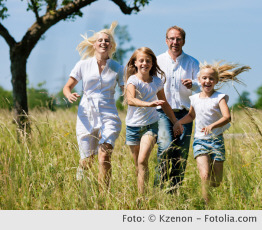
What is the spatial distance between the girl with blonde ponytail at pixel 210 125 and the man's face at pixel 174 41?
59 centimetres

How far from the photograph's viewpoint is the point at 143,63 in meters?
4.39

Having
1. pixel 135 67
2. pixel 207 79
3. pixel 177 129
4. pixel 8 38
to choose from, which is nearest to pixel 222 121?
pixel 207 79

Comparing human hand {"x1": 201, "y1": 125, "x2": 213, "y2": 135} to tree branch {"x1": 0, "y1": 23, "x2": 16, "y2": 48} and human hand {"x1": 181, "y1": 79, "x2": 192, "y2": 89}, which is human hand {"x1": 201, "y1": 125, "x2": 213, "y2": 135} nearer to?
human hand {"x1": 181, "y1": 79, "x2": 192, "y2": 89}

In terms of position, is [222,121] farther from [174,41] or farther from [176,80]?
[174,41]

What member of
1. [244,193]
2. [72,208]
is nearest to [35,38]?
[72,208]

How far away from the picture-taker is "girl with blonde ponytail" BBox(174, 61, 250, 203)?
13.3 feet

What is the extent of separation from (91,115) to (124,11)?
5285 millimetres

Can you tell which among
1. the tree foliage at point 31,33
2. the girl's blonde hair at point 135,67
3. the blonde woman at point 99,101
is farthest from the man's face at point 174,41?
the tree foliage at point 31,33

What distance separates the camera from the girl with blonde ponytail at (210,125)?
407 centimetres

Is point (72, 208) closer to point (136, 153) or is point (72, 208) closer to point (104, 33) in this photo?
point (136, 153)

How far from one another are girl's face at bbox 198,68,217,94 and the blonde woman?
3.20 feet

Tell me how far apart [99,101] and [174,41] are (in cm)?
120

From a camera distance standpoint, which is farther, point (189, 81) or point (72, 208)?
point (189, 81)

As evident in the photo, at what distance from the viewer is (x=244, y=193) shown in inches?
149
